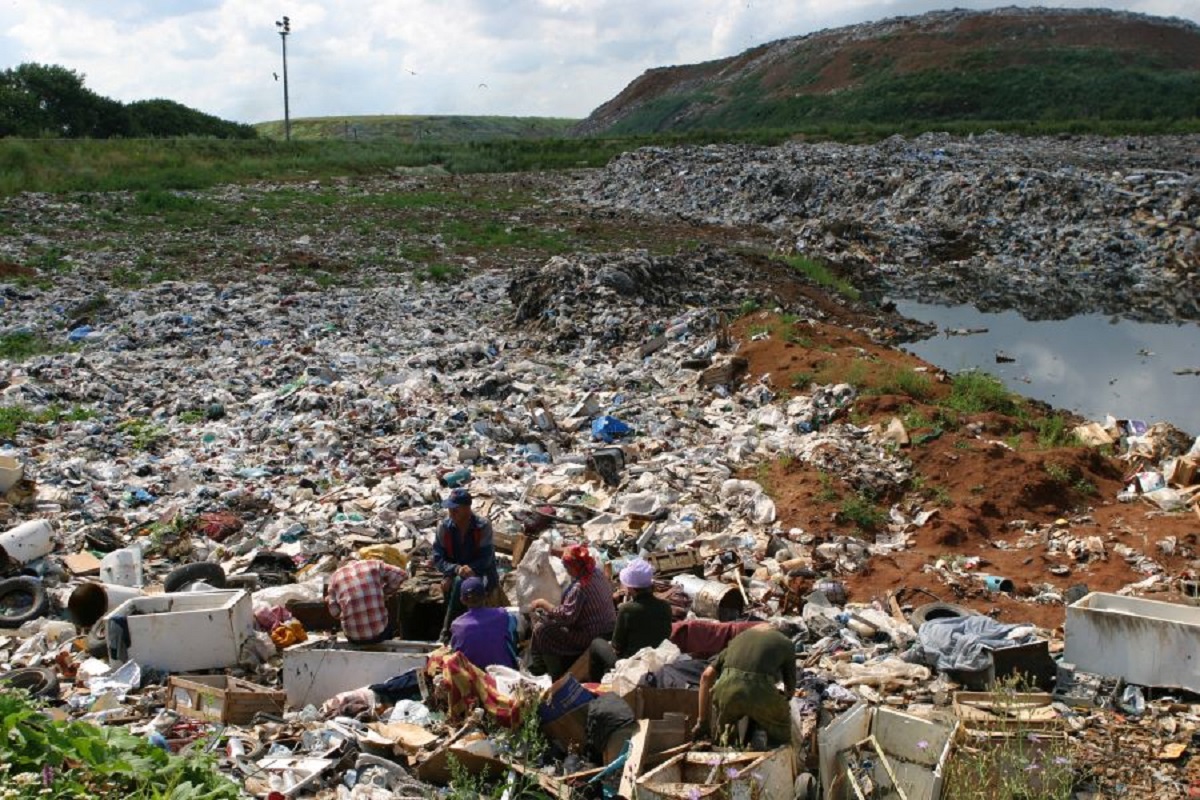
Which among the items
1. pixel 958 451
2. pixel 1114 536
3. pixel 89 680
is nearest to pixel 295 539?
pixel 89 680

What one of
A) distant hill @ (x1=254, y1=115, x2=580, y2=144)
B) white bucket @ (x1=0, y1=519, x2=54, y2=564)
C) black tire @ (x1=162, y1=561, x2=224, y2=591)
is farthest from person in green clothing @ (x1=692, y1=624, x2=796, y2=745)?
distant hill @ (x1=254, y1=115, x2=580, y2=144)

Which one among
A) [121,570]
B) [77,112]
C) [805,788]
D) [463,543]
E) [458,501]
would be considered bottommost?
[805,788]

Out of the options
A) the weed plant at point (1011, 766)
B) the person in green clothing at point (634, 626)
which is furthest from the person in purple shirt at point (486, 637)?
the weed plant at point (1011, 766)

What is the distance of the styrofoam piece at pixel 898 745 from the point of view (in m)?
4.06

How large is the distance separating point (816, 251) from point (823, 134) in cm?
1695

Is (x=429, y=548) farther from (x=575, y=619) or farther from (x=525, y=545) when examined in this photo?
(x=575, y=619)

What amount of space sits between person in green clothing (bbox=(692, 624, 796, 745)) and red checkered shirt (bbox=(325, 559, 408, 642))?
6.29 feet

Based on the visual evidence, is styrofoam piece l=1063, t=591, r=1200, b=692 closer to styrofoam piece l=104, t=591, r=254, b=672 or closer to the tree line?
styrofoam piece l=104, t=591, r=254, b=672

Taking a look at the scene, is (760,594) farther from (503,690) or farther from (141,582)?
(141,582)

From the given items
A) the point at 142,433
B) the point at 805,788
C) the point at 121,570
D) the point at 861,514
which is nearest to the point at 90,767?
the point at 805,788

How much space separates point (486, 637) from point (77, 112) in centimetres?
4282

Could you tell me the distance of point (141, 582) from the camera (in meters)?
6.43

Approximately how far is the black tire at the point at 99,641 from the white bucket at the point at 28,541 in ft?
4.54

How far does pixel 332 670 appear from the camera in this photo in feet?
16.2
